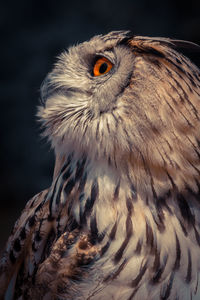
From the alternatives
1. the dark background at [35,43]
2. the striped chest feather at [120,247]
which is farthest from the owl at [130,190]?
the dark background at [35,43]

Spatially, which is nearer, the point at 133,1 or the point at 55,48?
the point at 133,1

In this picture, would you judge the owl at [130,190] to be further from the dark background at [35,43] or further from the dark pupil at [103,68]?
the dark background at [35,43]

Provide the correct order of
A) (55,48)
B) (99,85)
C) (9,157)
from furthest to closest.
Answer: (9,157)
(55,48)
(99,85)

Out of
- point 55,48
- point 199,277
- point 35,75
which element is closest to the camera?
point 199,277

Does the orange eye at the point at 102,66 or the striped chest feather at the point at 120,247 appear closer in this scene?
the striped chest feather at the point at 120,247

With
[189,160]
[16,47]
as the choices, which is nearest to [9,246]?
[189,160]

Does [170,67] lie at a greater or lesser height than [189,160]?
greater

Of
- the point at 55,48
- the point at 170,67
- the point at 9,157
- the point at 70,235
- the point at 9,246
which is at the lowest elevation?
the point at 70,235

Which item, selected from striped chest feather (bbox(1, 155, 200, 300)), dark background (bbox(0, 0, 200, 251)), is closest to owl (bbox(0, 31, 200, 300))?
striped chest feather (bbox(1, 155, 200, 300))

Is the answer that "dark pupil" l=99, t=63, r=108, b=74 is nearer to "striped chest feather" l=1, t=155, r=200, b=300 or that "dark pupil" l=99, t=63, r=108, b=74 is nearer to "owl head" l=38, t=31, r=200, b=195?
"owl head" l=38, t=31, r=200, b=195

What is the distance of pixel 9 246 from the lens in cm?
97

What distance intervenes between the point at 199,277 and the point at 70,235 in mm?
281

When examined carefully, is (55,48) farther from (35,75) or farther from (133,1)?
(133,1)

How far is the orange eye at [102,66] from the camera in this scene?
2.68 feet
